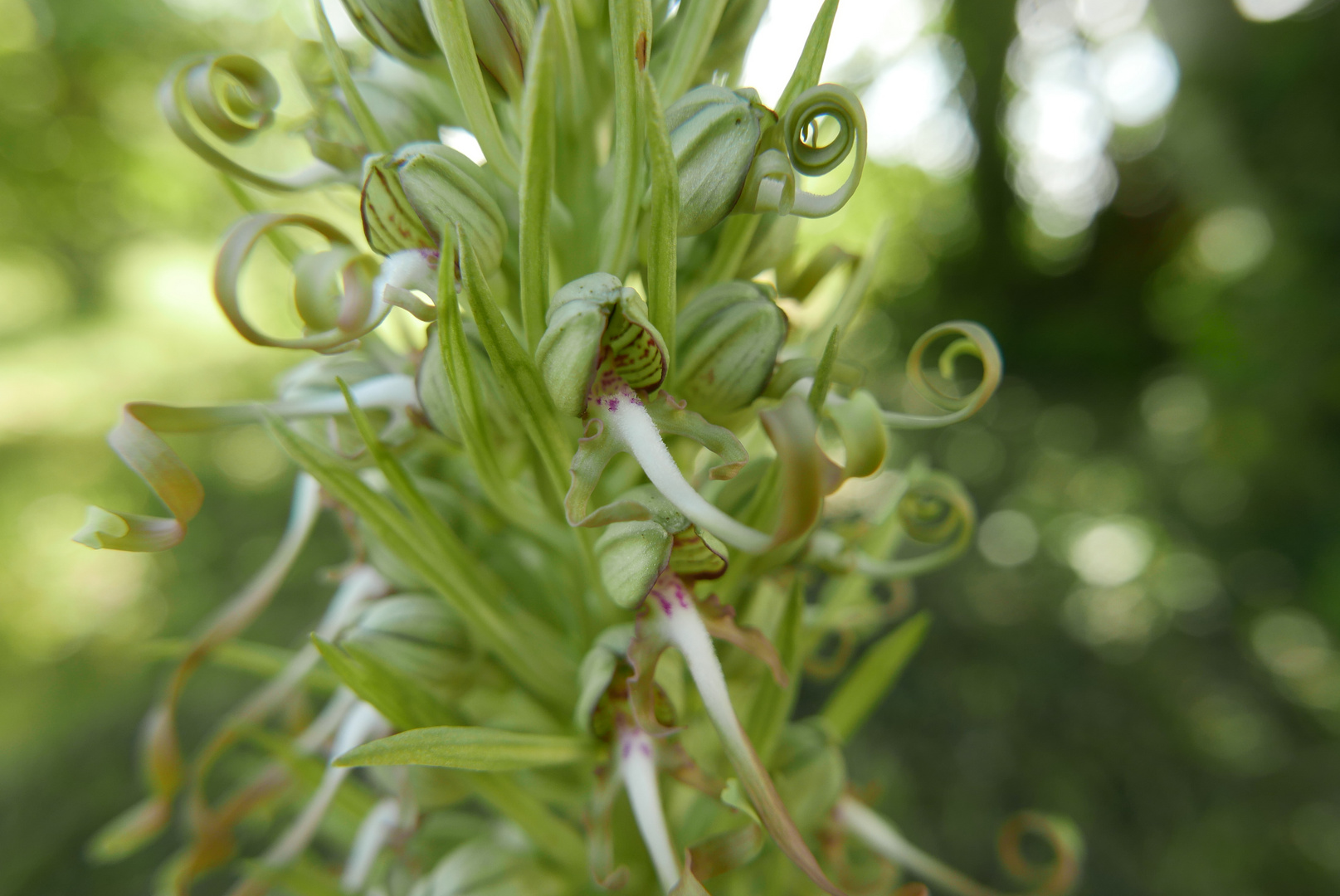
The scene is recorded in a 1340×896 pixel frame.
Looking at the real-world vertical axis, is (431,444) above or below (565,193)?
below

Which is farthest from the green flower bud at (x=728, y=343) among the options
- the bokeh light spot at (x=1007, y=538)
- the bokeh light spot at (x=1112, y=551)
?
the bokeh light spot at (x=1112, y=551)

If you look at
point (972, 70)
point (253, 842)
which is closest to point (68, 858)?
point (253, 842)

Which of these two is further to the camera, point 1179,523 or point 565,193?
Result: point 1179,523

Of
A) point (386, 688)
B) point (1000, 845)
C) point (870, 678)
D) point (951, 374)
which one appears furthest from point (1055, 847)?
point (386, 688)

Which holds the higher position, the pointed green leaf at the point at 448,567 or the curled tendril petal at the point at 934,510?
the curled tendril petal at the point at 934,510

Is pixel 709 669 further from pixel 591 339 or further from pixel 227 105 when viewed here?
pixel 227 105

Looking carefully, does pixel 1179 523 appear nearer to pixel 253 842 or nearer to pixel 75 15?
pixel 253 842

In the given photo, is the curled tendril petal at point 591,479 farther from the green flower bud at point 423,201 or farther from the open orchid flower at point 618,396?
the green flower bud at point 423,201
